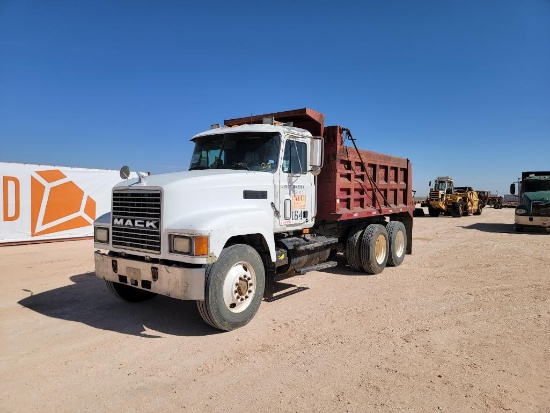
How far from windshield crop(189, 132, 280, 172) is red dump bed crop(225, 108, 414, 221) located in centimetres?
87

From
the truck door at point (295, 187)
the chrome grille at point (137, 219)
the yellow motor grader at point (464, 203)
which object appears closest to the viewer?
the chrome grille at point (137, 219)

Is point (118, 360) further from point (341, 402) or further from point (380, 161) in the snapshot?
point (380, 161)

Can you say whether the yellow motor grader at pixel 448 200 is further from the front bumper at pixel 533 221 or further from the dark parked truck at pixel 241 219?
the dark parked truck at pixel 241 219

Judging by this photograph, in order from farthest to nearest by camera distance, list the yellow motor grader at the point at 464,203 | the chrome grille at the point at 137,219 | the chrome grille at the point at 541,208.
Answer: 1. the yellow motor grader at the point at 464,203
2. the chrome grille at the point at 541,208
3. the chrome grille at the point at 137,219

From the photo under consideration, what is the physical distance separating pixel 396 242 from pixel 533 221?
36.2 ft

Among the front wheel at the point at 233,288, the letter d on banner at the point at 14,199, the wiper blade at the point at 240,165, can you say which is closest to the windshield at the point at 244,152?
the wiper blade at the point at 240,165

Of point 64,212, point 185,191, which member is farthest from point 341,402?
point 64,212

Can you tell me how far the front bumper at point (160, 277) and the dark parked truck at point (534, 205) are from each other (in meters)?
17.0

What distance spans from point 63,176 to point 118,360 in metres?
11.3

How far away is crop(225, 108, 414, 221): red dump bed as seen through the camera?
6965 millimetres

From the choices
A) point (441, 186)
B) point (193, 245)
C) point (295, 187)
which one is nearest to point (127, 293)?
point (193, 245)

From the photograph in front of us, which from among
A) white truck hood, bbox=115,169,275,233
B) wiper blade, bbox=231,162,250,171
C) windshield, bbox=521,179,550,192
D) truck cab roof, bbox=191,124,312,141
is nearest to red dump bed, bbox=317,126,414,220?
truck cab roof, bbox=191,124,312,141

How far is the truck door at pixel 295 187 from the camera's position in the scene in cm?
582

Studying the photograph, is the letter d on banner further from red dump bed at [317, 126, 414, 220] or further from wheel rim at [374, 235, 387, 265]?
wheel rim at [374, 235, 387, 265]
